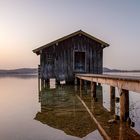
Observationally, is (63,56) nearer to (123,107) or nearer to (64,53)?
(64,53)

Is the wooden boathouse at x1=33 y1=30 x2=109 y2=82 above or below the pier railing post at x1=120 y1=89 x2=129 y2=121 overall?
above

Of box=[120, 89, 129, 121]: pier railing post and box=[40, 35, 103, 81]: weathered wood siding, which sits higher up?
box=[40, 35, 103, 81]: weathered wood siding

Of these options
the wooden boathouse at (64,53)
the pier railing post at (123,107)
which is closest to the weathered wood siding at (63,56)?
the wooden boathouse at (64,53)

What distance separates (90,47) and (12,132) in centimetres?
1876

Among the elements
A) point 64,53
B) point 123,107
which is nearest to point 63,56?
point 64,53

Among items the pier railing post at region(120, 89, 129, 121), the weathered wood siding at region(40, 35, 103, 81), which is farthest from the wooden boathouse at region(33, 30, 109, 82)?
the pier railing post at region(120, 89, 129, 121)

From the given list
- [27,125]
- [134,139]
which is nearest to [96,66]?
[27,125]

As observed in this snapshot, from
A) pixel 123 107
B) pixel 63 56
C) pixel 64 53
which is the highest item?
pixel 64 53

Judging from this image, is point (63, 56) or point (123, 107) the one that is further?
point (63, 56)

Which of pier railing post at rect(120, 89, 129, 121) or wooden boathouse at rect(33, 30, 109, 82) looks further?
wooden boathouse at rect(33, 30, 109, 82)

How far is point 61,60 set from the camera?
984 inches

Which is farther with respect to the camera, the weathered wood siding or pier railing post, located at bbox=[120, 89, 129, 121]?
the weathered wood siding

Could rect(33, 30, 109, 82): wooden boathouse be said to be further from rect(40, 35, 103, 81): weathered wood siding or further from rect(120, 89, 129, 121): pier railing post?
rect(120, 89, 129, 121): pier railing post

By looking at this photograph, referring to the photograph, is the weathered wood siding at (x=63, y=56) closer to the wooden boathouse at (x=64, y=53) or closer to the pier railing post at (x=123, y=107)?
the wooden boathouse at (x=64, y=53)
